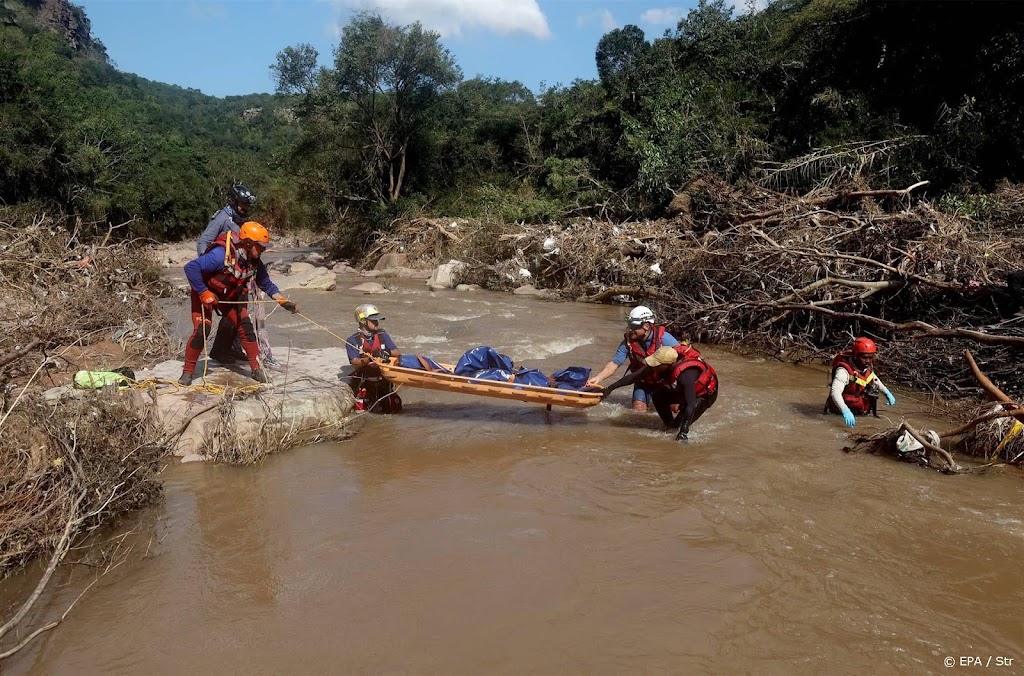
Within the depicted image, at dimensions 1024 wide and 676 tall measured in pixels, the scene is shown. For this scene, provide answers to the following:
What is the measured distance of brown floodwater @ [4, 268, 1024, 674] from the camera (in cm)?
307

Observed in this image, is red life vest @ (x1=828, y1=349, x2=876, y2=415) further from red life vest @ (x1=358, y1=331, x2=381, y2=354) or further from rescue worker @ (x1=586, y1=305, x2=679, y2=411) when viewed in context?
red life vest @ (x1=358, y1=331, x2=381, y2=354)

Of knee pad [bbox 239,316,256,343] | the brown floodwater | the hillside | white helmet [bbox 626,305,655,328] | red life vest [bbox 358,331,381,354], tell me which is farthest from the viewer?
the hillside

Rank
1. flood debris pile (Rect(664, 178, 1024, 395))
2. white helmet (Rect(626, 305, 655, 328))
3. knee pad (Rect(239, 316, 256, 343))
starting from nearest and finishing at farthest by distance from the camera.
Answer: white helmet (Rect(626, 305, 655, 328)) < knee pad (Rect(239, 316, 256, 343)) < flood debris pile (Rect(664, 178, 1024, 395))

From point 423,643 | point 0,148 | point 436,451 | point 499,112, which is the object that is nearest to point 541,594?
point 423,643

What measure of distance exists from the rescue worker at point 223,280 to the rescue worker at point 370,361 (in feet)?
1.99

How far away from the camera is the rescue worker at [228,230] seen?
238 inches

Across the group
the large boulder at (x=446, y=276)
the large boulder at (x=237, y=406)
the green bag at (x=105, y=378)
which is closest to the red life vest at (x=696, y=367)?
the large boulder at (x=237, y=406)

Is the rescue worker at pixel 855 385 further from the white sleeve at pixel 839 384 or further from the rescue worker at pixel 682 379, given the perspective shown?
the rescue worker at pixel 682 379

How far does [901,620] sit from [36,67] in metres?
25.6

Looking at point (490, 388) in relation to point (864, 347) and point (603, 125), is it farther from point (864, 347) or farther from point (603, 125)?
point (603, 125)

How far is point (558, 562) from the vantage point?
383 cm

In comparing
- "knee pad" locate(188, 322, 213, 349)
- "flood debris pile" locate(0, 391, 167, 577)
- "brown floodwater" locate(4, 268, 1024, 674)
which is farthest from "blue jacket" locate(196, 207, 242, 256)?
"flood debris pile" locate(0, 391, 167, 577)

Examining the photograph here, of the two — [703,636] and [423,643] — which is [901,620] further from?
[423,643]

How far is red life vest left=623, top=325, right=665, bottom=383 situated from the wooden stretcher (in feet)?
1.97
